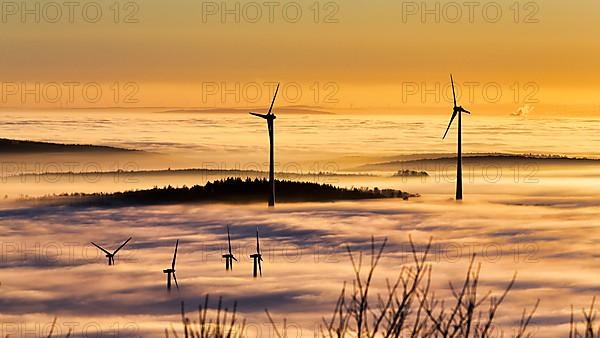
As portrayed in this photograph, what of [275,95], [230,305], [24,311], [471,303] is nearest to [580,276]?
[230,305]

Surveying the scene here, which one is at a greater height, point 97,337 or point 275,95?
point 275,95

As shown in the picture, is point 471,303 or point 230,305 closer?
point 471,303

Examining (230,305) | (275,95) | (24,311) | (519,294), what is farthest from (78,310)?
(275,95)

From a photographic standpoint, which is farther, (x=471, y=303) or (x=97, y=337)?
(x=97, y=337)

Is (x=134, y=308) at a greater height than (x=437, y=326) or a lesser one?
lesser

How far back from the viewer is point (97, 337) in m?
184

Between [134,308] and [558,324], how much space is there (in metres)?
68.7

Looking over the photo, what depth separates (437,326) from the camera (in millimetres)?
16594

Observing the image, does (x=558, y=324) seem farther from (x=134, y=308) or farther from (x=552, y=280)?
(x=134, y=308)

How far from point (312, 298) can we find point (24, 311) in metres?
42.7

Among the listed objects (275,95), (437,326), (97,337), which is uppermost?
(275,95)

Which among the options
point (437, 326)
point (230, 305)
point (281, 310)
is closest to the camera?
point (437, 326)

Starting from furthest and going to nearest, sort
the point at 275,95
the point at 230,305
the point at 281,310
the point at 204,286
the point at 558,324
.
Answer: the point at 204,286 → the point at 230,305 → the point at 281,310 → the point at 558,324 → the point at 275,95

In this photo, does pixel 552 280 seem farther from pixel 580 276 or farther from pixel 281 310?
pixel 281 310
